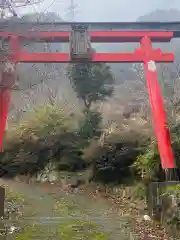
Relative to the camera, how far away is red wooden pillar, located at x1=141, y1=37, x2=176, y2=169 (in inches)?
369

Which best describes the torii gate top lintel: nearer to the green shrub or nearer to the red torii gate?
the red torii gate

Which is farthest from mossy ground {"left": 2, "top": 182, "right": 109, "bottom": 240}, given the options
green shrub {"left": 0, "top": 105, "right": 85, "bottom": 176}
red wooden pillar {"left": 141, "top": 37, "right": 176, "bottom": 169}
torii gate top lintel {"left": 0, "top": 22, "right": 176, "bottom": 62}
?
green shrub {"left": 0, "top": 105, "right": 85, "bottom": 176}

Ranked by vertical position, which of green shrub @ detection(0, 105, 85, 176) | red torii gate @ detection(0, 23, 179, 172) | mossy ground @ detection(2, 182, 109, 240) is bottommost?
mossy ground @ detection(2, 182, 109, 240)

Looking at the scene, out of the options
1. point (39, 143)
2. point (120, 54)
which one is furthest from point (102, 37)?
point (39, 143)

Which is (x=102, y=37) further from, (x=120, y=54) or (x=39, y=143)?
(x=39, y=143)

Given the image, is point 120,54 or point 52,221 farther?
point 120,54

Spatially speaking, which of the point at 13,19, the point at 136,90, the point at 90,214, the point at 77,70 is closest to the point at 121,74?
the point at 136,90

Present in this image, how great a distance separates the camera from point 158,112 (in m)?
11.0

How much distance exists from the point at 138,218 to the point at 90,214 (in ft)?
3.79

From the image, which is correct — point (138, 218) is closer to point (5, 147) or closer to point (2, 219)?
point (2, 219)

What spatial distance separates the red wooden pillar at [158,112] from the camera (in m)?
9.37

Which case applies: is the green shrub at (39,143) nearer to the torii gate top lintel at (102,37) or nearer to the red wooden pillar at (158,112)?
the torii gate top lintel at (102,37)

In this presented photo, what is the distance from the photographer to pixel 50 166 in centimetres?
1520

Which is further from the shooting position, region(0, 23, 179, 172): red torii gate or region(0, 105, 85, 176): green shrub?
region(0, 105, 85, 176): green shrub
